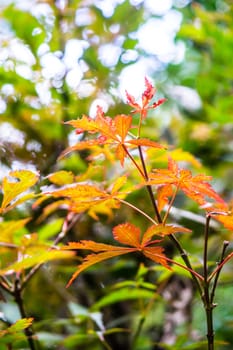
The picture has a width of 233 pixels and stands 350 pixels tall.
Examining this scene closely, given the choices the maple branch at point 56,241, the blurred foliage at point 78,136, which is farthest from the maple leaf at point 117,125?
the blurred foliage at point 78,136

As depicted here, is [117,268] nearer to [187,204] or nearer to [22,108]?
[187,204]

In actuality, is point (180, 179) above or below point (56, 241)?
A: above

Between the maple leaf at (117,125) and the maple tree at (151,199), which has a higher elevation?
the maple leaf at (117,125)

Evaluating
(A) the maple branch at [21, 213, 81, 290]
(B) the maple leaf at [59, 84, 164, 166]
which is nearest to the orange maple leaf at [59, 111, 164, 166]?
(B) the maple leaf at [59, 84, 164, 166]

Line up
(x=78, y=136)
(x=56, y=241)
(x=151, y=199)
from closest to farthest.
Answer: (x=151, y=199) → (x=56, y=241) → (x=78, y=136)

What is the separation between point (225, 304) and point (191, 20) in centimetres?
97

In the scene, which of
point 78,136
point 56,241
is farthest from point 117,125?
point 78,136

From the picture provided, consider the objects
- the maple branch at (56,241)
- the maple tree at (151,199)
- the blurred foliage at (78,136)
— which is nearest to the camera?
the maple tree at (151,199)

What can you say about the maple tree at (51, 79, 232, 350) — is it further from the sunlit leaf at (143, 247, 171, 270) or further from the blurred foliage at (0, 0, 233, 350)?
the blurred foliage at (0, 0, 233, 350)

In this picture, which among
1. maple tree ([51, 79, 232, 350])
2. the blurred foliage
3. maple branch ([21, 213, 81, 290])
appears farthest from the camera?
the blurred foliage

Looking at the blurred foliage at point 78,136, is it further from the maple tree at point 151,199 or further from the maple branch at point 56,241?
the maple tree at point 151,199

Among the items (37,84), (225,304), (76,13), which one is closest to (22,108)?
(37,84)

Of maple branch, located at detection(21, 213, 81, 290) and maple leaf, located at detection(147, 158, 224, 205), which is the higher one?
maple leaf, located at detection(147, 158, 224, 205)

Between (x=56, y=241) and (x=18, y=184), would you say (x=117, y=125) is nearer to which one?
(x=18, y=184)
